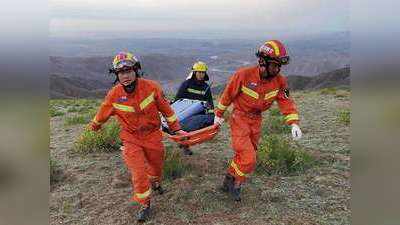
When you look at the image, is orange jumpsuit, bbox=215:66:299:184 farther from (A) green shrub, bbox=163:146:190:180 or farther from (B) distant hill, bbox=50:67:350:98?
(B) distant hill, bbox=50:67:350:98

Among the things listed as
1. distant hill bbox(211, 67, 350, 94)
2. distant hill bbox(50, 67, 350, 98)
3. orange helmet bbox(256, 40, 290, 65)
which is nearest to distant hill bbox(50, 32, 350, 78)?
orange helmet bbox(256, 40, 290, 65)

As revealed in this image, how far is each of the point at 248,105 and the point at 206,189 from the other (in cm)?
108

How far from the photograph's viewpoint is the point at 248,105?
194 inches

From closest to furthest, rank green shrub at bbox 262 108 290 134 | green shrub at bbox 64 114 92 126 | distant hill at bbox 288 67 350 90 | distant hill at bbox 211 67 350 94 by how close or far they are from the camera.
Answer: green shrub at bbox 262 108 290 134 → green shrub at bbox 64 114 92 126 → distant hill at bbox 211 67 350 94 → distant hill at bbox 288 67 350 90

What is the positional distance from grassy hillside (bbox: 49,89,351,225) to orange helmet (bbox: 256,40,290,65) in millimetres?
1436

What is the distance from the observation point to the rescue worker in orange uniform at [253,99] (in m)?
4.78

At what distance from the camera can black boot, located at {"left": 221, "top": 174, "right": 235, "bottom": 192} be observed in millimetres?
5266

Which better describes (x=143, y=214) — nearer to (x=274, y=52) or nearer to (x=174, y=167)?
(x=174, y=167)

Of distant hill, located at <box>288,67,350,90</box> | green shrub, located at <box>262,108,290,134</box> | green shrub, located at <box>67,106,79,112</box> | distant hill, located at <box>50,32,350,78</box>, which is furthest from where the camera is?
distant hill, located at <box>288,67,350,90</box>

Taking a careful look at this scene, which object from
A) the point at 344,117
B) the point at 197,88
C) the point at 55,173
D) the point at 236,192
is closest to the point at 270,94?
the point at 236,192

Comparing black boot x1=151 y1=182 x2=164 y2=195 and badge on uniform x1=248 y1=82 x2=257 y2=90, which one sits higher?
badge on uniform x1=248 y1=82 x2=257 y2=90
